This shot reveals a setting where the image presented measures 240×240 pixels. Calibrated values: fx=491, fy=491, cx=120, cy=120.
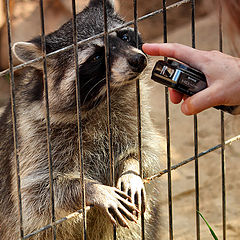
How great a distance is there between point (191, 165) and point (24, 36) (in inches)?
120

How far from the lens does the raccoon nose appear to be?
8.32 ft

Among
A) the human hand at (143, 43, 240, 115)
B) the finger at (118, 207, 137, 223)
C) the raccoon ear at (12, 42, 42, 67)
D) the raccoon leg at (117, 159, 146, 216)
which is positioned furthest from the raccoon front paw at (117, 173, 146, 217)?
the raccoon ear at (12, 42, 42, 67)

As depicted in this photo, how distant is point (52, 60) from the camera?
297 centimetres

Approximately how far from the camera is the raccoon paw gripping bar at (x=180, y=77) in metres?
1.93

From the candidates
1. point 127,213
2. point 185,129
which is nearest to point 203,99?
point 127,213

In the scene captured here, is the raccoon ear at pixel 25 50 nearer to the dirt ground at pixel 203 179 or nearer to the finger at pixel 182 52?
the finger at pixel 182 52

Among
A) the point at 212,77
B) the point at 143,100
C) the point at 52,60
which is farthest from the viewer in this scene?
the point at 143,100

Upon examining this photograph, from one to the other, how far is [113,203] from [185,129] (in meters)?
3.39

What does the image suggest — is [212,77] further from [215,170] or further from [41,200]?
[215,170]

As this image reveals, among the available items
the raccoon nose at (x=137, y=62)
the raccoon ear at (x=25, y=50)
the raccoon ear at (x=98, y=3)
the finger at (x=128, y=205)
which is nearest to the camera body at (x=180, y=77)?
the raccoon nose at (x=137, y=62)

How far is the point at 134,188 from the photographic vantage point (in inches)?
99.4

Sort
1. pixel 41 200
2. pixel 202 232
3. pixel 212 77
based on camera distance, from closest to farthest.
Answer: pixel 212 77, pixel 41 200, pixel 202 232

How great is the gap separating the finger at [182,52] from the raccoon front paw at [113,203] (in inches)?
29.7

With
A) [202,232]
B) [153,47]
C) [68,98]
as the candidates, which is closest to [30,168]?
[68,98]
